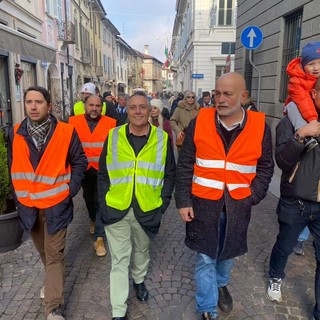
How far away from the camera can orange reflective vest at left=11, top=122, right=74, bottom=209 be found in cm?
271

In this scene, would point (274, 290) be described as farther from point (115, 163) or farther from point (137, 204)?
point (115, 163)

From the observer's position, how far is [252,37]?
8109 mm

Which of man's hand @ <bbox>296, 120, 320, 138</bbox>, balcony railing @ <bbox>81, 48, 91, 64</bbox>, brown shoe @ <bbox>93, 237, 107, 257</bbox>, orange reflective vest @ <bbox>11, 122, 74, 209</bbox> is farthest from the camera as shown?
balcony railing @ <bbox>81, 48, 91, 64</bbox>

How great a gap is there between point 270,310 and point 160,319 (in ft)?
3.27

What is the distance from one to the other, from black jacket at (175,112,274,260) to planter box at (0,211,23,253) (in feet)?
8.03

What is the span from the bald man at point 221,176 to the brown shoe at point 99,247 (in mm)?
1607

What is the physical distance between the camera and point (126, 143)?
2.74 metres

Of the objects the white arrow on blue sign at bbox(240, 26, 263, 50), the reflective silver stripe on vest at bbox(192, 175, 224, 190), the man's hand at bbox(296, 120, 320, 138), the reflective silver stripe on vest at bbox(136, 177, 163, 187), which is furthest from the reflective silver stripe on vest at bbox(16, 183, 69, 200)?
the white arrow on blue sign at bbox(240, 26, 263, 50)

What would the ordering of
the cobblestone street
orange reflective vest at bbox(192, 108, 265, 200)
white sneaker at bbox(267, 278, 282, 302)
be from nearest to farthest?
orange reflective vest at bbox(192, 108, 265, 200), the cobblestone street, white sneaker at bbox(267, 278, 282, 302)

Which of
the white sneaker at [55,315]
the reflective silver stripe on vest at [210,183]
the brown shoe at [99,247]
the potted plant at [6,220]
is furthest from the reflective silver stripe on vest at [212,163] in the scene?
the potted plant at [6,220]

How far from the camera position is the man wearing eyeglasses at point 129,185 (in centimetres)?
272

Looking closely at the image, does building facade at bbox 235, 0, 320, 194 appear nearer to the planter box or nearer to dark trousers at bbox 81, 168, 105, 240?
dark trousers at bbox 81, 168, 105, 240

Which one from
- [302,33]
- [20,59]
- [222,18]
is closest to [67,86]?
[20,59]

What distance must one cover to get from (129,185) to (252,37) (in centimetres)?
672
